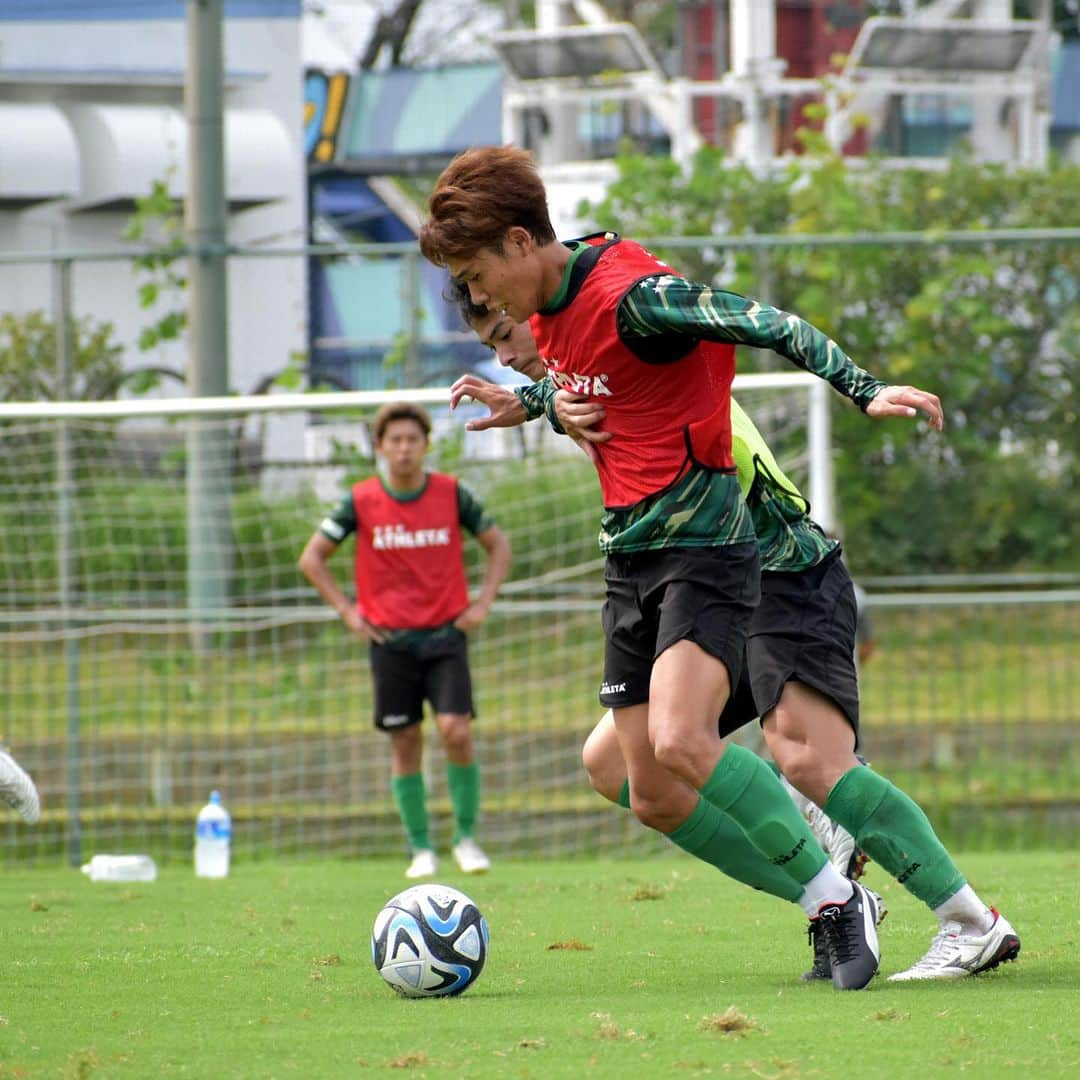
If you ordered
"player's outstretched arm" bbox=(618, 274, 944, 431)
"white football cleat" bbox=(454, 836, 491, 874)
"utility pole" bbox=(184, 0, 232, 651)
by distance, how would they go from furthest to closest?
"utility pole" bbox=(184, 0, 232, 651), "white football cleat" bbox=(454, 836, 491, 874), "player's outstretched arm" bbox=(618, 274, 944, 431)

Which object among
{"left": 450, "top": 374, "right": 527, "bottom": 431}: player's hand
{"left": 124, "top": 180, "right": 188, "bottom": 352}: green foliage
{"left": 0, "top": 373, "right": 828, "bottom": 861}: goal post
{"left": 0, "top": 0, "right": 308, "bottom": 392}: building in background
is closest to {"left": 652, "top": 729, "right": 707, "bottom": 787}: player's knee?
{"left": 450, "top": 374, "right": 527, "bottom": 431}: player's hand

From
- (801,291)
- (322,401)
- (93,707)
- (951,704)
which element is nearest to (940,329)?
(801,291)

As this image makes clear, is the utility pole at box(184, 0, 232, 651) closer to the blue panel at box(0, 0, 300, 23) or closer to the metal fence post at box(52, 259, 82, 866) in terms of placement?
the metal fence post at box(52, 259, 82, 866)

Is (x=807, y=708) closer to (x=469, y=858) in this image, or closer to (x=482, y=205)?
(x=482, y=205)

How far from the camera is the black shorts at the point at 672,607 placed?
4676mm

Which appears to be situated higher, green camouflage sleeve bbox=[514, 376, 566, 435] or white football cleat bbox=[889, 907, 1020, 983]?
green camouflage sleeve bbox=[514, 376, 566, 435]

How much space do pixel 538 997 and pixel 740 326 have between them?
1.67 m

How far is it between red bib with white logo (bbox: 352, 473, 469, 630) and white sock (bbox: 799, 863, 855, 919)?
465 centimetres

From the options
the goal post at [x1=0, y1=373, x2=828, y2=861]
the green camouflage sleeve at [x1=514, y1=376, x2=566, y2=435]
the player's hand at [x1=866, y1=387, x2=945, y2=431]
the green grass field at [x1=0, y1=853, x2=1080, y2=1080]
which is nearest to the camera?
the green grass field at [x1=0, y1=853, x2=1080, y2=1080]

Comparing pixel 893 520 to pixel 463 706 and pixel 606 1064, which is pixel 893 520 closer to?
pixel 463 706

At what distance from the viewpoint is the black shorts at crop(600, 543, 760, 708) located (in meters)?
4.68

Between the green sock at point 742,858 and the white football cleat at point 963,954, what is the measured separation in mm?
350

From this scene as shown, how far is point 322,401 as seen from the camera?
405 inches

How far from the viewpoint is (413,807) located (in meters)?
9.38
